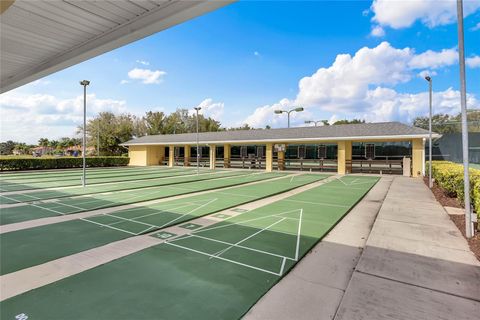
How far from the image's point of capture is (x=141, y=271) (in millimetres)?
3965

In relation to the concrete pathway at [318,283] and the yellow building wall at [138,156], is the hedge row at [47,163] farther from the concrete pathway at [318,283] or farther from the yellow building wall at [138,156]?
the concrete pathway at [318,283]

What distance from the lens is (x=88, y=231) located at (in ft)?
19.5

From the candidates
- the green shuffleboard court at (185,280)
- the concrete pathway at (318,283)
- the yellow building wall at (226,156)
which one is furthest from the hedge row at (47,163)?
the concrete pathway at (318,283)

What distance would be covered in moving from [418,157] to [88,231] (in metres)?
20.7

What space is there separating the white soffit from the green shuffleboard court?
3204mm

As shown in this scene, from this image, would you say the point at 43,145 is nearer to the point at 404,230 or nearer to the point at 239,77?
the point at 239,77

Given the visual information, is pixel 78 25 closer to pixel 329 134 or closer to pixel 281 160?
pixel 329 134

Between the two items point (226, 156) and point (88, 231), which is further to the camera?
point (226, 156)

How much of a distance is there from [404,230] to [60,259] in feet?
23.8

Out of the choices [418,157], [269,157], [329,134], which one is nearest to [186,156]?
[269,157]

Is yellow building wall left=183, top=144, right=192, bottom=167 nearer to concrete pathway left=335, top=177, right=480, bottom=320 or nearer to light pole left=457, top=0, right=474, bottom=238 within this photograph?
concrete pathway left=335, top=177, right=480, bottom=320

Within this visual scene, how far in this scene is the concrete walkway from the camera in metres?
3.01

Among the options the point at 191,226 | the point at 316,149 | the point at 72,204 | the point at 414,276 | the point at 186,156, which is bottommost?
the point at 414,276

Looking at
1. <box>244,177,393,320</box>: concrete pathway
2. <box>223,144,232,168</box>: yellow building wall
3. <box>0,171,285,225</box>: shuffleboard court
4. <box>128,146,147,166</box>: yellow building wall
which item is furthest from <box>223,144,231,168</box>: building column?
<box>244,177,393,320</box>: concrete pathway
